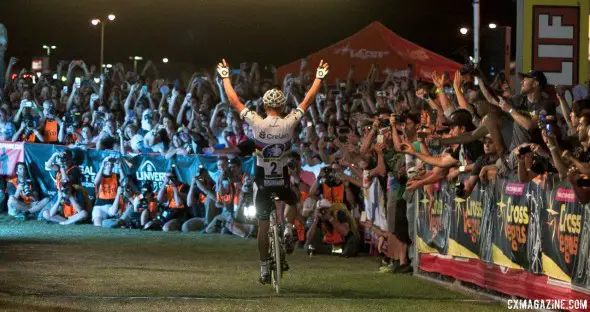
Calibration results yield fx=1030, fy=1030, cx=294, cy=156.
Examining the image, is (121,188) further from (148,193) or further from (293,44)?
(293,44)

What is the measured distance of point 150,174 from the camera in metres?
23.4

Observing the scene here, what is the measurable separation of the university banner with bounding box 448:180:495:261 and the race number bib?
2.42 m

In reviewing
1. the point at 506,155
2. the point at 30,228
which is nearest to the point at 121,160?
the point at 30,228

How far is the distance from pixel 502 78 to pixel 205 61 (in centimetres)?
4420

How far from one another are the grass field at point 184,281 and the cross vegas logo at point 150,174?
11.9 feet

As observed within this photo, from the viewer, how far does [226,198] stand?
21.7 metres

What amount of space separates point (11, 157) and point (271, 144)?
14.6 m

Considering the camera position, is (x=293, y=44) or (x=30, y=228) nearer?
(x=30, y=228)

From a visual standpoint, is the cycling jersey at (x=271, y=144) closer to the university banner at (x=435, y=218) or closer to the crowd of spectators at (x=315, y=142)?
the crowd of spectators at (x=315, y=142)

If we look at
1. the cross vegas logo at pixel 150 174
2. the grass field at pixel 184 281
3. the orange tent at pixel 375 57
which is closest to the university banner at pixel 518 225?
the grass field at pixel 184 281

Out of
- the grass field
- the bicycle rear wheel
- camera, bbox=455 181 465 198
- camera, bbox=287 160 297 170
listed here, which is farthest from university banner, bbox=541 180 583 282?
camera, bbox=287 160 297 170

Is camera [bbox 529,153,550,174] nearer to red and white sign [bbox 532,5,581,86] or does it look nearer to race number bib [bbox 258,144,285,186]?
race number bib [bbox 258,144,285,186]

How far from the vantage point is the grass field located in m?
11.3

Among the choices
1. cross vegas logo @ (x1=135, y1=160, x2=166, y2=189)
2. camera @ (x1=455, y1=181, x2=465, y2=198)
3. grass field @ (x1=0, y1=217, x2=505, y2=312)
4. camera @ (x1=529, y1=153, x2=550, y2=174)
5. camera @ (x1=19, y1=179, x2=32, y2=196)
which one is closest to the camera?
camera @ (x1=529, y1=153, x2=550, y2=174)
